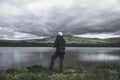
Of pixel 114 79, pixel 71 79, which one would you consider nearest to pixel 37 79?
pixel 71 79

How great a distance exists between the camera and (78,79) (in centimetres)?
1477

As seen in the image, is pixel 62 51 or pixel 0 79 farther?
pixel 62 51

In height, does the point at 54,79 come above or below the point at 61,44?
below

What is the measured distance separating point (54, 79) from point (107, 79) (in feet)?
9.58

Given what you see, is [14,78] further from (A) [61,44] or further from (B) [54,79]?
(A) [61,44]

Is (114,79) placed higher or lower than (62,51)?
lower

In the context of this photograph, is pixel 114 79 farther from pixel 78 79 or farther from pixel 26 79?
pixel 26 79

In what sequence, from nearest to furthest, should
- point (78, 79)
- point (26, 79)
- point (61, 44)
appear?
1. point (26, 79)
2. point (78, 79)
3. point (61, 44)

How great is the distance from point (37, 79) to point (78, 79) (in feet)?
8.24

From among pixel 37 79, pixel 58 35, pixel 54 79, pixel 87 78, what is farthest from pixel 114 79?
pixel 58 35

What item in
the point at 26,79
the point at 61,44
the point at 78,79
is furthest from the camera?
the point at 61,44

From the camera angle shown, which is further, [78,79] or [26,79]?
[78,79]

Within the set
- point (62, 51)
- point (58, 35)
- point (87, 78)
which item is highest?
point (58, 35)

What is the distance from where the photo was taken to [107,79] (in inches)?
554
